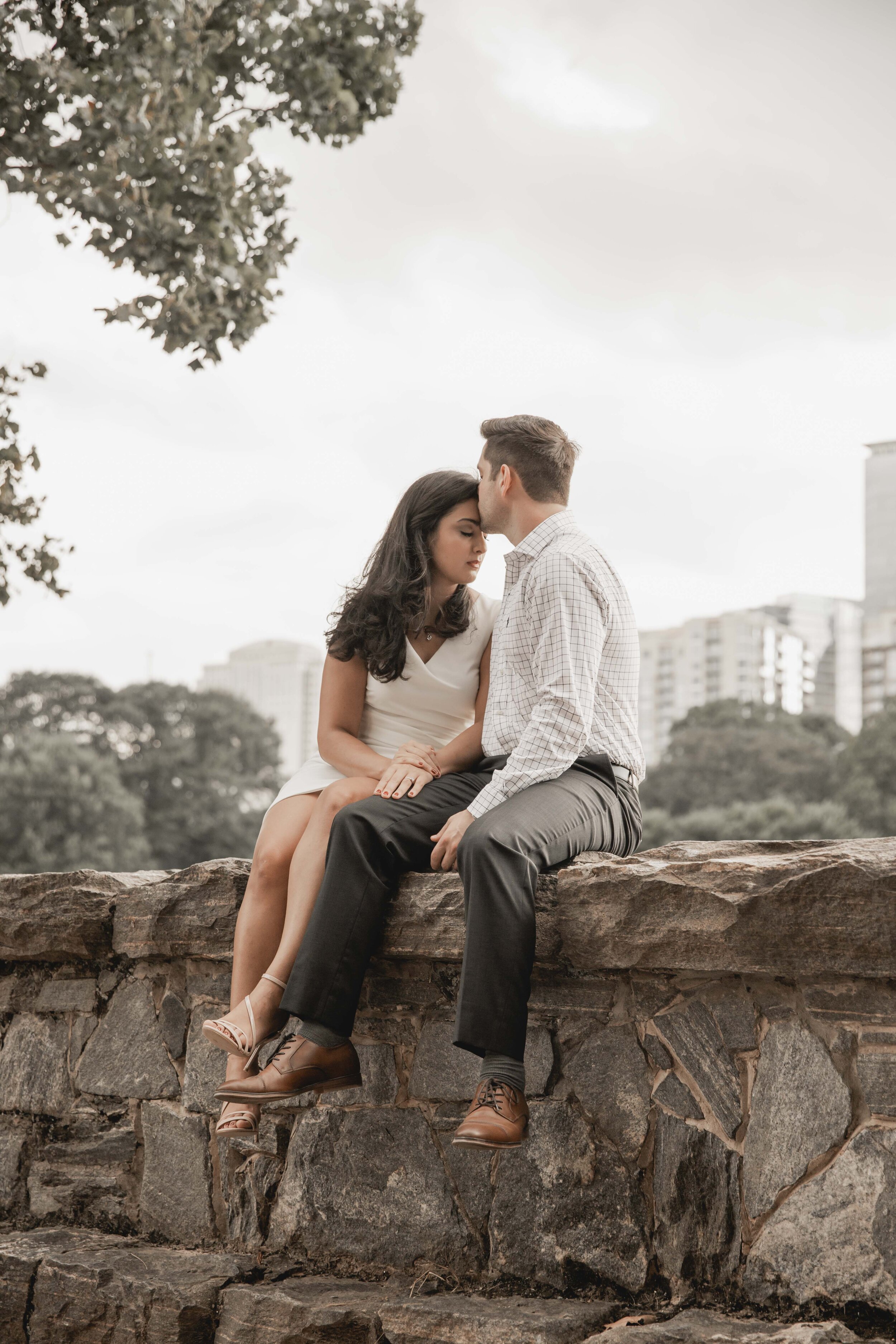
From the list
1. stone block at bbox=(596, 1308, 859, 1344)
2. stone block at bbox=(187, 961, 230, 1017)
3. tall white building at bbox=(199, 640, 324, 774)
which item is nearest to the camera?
stone block at bbox=(596, 1308, 859, 1344)

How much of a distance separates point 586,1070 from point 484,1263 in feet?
1.43

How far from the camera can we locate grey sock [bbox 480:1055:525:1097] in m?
2.20

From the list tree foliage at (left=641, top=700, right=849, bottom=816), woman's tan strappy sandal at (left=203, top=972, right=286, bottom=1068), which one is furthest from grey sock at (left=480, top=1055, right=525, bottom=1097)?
tree foliage at (left=641, top=700, right=849, bottom=816)

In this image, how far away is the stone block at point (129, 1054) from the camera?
2992 mm

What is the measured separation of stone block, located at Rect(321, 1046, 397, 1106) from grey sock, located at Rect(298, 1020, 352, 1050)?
22 centimetres

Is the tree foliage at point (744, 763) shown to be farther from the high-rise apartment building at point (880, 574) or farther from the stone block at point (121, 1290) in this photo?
the stone block at point (121, 1290)

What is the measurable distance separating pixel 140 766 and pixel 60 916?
84.6 feet

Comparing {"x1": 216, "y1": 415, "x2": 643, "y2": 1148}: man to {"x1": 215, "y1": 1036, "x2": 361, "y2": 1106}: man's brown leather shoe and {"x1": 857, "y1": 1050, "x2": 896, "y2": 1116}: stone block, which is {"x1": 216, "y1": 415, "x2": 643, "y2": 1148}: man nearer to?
{"x1": 215, "y1": 1036, "x2": 361, "y2": 1106}: man's brown leather shoe

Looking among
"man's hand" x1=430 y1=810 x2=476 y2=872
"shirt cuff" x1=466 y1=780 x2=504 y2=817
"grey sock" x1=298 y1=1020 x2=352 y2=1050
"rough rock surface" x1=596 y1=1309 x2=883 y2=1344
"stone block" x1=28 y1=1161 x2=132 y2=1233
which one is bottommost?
"stone block" x1=28 y1=1161 x2=132 y2=1233

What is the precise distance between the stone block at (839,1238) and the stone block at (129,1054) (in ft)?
4.90

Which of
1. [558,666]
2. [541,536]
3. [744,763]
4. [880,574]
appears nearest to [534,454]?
[541,536]

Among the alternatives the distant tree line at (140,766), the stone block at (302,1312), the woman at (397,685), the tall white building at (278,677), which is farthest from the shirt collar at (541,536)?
the tall white building at (278,677)

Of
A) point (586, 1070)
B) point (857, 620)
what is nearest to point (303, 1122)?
point (586, 1070)

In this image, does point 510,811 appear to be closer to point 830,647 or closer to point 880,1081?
point 880,1081
